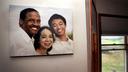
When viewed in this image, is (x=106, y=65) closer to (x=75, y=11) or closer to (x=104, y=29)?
(x=104, y=29)

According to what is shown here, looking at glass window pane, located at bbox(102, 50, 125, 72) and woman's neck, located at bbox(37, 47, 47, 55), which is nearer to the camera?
woman's neck, located at bbox(37, 47, 47, 55)

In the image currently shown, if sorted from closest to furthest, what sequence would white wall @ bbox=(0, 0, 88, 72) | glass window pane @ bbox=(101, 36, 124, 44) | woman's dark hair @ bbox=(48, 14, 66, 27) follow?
1. white wall @ bbox=(0, 0, 88, 72)
2. woman's dark hair @ bbox=(48, 14, 66, 27)
3. glass window pane @ bbox=(101, 36, 124, 44)

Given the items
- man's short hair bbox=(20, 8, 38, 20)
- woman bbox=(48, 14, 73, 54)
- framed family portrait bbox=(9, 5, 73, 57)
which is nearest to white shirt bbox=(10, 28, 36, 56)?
framed family portrait bbox=(9, 5, 73, 57)

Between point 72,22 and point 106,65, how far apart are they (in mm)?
1046

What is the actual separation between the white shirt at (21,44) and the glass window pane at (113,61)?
4.01 feet

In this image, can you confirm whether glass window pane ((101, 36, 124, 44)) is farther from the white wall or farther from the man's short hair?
the man's short hair

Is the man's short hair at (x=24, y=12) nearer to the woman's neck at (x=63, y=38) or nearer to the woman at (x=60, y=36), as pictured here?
the woman at (x=60, y=36)

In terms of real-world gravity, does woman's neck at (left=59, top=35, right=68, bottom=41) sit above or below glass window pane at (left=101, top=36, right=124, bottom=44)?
above

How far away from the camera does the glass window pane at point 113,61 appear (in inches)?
91.9

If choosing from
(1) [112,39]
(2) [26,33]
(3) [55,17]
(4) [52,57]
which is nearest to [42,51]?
(4) [52,57]

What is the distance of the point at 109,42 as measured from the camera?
238cm

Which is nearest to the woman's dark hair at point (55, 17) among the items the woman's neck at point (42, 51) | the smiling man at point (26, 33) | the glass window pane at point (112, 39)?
the smiling man at point (26, 33)

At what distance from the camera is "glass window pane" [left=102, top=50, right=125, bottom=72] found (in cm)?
233

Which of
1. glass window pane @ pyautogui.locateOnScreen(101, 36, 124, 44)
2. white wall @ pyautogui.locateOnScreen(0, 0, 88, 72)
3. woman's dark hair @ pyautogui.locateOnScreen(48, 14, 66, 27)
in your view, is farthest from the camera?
glass window pane @ pyautogui.locateOnScreen(101, 36, 124, 44)
